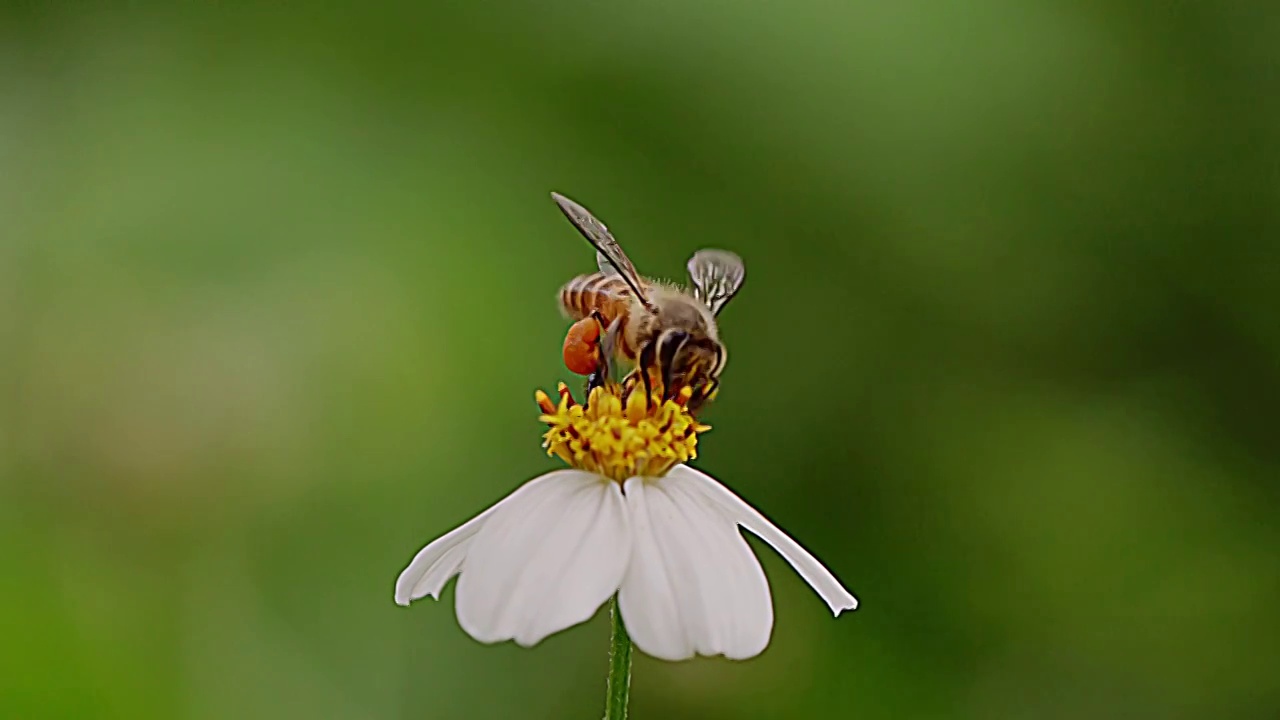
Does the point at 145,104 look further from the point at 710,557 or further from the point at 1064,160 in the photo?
the point at 710,557

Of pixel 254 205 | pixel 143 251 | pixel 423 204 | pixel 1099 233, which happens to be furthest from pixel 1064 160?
pixel 143 251

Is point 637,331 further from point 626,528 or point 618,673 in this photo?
point 618,673

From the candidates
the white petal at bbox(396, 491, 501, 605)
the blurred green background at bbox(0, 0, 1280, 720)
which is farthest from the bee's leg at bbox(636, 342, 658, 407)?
the blurred green background at bbox(0, 0, 1280, 720)

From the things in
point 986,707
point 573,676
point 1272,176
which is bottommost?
point 573,676

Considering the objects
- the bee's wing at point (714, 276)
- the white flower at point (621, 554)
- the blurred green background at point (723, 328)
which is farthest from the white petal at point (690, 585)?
the blurred green background at point (723, 328)

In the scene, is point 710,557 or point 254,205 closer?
point 710,557

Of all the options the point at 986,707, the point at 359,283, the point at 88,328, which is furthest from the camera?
the point at 359,283

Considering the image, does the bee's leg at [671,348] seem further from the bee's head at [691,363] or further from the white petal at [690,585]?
the white petal at [690,585]
